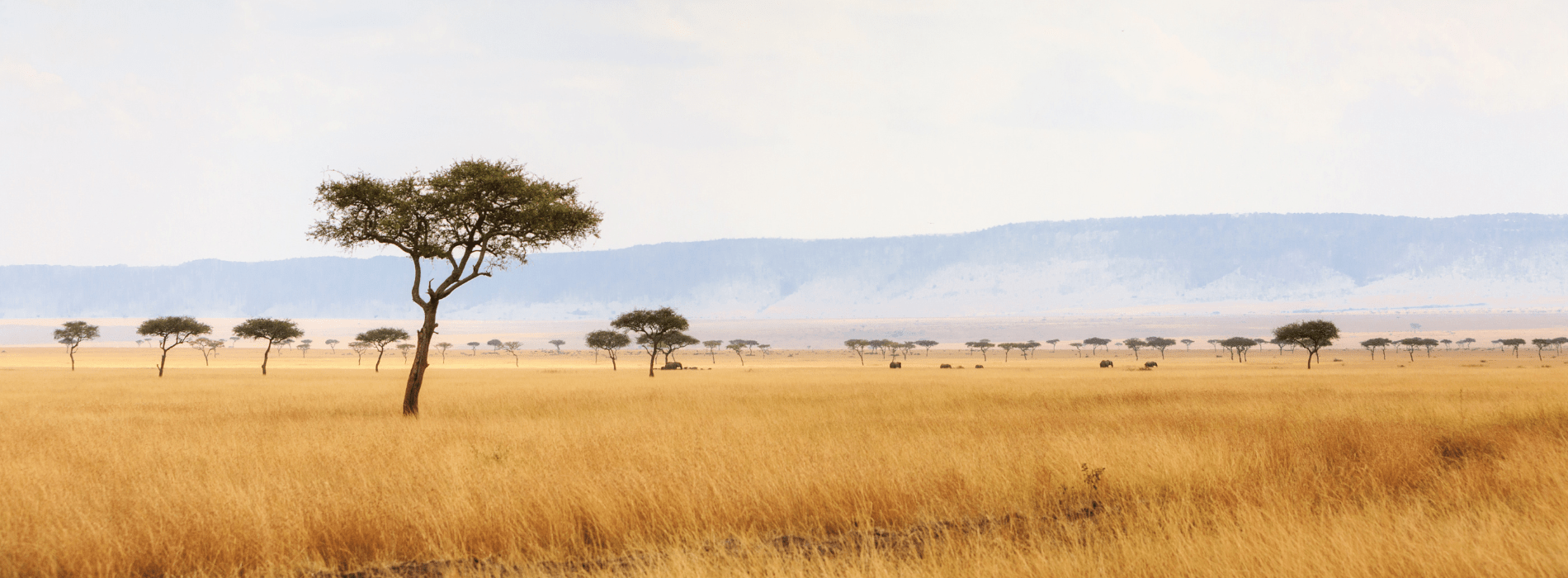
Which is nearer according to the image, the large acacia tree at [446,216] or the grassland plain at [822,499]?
the grassland plain at [822,499]

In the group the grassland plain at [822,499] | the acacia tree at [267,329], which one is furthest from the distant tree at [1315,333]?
the acacia tree at [267,329]

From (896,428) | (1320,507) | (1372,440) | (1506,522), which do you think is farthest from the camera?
(896,428)

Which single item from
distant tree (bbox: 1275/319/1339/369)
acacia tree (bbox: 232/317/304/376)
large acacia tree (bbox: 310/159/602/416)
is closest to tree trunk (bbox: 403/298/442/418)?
large acacia tree (bbox: 310/159/602/416)

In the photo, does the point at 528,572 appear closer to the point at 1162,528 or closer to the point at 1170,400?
the point at 1162,528

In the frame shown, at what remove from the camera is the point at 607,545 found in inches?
309

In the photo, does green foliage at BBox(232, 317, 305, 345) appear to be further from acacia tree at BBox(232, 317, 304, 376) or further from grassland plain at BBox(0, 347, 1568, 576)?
grassland plain at BBox(0, 347, 1568, 576)

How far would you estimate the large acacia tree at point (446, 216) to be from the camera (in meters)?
22.8

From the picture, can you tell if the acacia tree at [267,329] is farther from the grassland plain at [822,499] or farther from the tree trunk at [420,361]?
the grassland plain at [822,499]

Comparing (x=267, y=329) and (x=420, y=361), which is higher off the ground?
(x=267, y=329)

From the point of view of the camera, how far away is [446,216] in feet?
76.6

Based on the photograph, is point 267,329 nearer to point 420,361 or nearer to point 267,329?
point 267,329

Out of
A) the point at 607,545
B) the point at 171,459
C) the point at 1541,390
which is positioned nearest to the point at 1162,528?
the point at 607,545

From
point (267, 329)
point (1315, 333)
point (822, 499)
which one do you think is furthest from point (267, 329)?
point (1315, 333)

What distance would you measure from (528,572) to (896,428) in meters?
11.5
